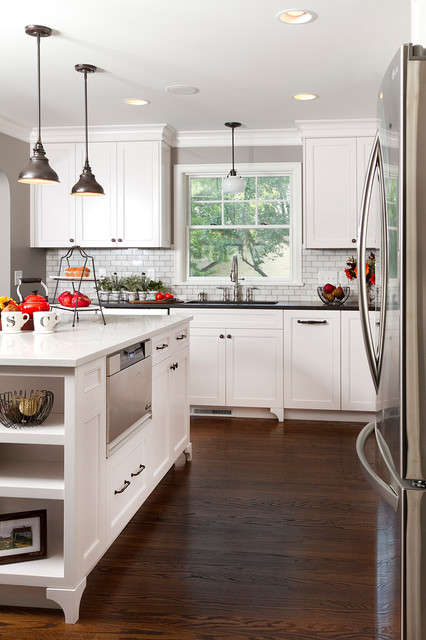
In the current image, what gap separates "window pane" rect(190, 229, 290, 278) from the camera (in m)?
6.09

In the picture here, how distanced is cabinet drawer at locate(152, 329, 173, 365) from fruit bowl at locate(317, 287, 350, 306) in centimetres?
229

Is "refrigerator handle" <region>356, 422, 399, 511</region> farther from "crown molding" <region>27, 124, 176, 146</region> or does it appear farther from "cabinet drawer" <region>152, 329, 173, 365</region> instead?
"crown molding" <region>27, 124, 176, 146</region>

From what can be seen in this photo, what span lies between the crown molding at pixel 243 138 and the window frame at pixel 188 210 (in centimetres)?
18

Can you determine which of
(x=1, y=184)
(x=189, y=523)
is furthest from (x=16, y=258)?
(x=189, y=523)

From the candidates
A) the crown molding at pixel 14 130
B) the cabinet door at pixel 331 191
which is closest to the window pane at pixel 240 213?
the cabinet door at pixel 331 191

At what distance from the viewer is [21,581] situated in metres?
2.29

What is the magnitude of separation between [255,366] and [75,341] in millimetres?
2870

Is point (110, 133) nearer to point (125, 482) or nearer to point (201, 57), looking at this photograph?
point (201, 57)

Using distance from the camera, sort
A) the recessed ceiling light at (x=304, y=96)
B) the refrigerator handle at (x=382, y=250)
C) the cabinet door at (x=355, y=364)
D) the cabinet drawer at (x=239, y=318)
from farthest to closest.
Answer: the cabinet drawer at (x=239, y=318) → the cabinet door at (x=355, y=364) → the recessed ceiling light at (x=304, y=96) → the refrigerator handle at (x=382, y=250)

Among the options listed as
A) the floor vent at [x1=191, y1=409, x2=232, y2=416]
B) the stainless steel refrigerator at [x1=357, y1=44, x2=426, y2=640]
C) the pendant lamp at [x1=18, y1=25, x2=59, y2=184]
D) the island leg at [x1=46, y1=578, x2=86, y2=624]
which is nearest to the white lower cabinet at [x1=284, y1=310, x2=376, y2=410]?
the floor vent at [x1=191, y1=409, x2=232, y2=416]

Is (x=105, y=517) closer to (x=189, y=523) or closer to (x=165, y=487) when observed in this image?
(x=189, y=523)

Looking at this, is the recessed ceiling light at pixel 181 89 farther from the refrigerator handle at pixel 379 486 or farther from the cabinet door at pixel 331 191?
the refrigerator handle at pixel 379 486

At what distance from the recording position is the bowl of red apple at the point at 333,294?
Result: 5.55 meters

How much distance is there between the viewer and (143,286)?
19.7ft
